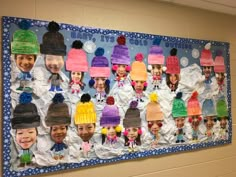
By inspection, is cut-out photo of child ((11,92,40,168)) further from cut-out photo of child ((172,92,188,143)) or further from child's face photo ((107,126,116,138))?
cut-out photo of child ((172,92,188,143))

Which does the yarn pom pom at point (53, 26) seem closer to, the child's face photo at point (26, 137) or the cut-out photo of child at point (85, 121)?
the cut-out photo of child at point (85, 121)

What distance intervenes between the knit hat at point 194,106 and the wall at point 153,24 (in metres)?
0.32

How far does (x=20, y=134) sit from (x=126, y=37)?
3.00 feet

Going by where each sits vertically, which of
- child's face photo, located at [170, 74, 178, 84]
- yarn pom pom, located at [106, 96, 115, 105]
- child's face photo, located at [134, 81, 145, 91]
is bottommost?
yarn pom pom, located at [106, 96, 115, 105]

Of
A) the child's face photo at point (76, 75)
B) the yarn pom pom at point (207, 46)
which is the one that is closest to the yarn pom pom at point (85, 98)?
the child's face photo at point (76, 75)

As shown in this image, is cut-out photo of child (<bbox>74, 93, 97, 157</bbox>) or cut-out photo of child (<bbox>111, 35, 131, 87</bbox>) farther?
cut-out photo of child (<bbox>111, 35, 131, 87</bbox>)

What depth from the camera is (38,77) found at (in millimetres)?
1607

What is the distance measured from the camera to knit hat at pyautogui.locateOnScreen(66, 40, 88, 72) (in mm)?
1706

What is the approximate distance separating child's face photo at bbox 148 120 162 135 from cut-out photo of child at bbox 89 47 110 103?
16.1 inches

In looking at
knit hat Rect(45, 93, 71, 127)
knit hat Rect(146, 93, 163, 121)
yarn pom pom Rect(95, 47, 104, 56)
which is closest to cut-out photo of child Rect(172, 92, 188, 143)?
knit hat Rect(146, 93, 163, 121)

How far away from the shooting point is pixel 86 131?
1.75 metres

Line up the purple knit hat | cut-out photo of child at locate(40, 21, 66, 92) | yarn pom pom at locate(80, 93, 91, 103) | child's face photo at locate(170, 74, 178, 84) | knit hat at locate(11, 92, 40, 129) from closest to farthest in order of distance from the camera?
1. knit hat at locate(11, 92, 40, 129)
2. cut-out photo of child at locate(40, 21, 66, 92)
3. yarn pom pom at locate(80, 93, 91, 103)
4. the purple knit hat
5. child's face photo at locate(170, 74, 178, 84)

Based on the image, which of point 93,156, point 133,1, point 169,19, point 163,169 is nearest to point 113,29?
point 133,1

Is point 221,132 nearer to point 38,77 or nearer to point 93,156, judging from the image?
point 93,156
